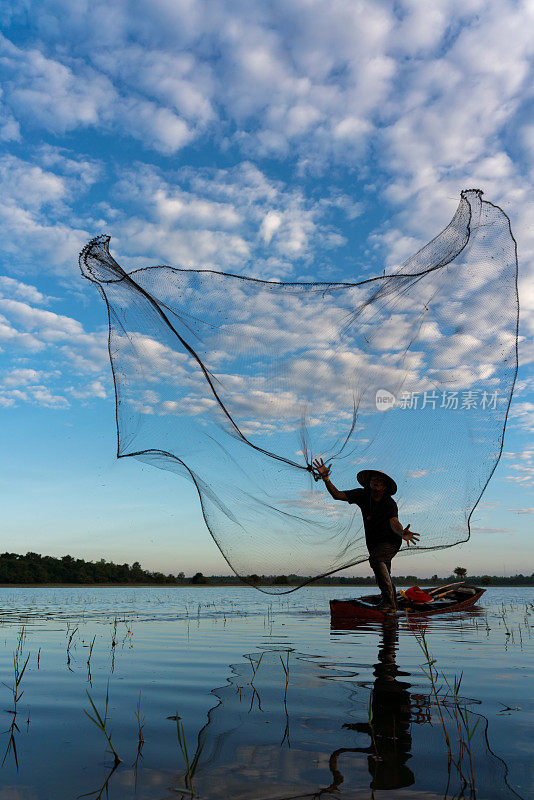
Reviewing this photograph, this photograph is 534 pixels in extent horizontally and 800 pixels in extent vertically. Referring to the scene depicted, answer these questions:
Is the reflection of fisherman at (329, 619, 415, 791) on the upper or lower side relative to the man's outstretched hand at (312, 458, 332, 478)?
lower

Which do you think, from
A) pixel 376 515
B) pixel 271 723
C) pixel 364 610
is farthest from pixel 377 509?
pixel 364 610

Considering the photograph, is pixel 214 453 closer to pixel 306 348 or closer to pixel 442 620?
pixel 306 348

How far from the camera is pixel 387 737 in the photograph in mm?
4023

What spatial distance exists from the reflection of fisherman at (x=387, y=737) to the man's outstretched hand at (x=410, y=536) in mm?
2321

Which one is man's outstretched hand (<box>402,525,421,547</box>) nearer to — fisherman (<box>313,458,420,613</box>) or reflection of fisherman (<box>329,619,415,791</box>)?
fisherman (<box>313,458,420,613</box>)

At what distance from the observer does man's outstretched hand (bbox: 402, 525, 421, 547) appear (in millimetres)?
8484

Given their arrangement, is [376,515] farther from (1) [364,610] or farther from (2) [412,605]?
(2) [412,605]

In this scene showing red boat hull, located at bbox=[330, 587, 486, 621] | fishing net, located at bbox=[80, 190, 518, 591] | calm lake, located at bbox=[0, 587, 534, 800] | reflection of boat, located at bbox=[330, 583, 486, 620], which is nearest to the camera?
calm lake, located at bbox=[0, 587, 534, 800]

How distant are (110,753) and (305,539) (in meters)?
4.60

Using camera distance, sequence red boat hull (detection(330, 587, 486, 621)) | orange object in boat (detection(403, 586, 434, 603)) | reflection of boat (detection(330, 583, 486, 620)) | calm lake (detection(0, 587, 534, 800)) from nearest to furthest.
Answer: calm lake (detection(0, 587, 534, 800)), red boat hull (detection(330, 587, 486, 621)), reflection of boat (detection(330, 583, 486, 620)), orange object in boat (detection(403, 586, 434, 603))

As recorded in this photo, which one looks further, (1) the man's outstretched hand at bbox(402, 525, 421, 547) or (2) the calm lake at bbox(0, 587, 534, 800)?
(1) the man's outstretched hand at bbox(402, 525, 421, 547)

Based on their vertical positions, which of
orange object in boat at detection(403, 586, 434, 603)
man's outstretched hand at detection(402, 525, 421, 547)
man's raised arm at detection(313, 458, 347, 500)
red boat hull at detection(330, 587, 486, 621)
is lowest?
red boat hull at detection(330, 587, 486, 621)

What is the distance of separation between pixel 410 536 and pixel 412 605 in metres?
7.08

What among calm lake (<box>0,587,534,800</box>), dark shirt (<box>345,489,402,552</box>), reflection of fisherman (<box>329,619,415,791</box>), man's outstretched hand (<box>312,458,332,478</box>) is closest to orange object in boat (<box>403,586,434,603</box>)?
calm lake (<box>0,587,534,800</box>)
